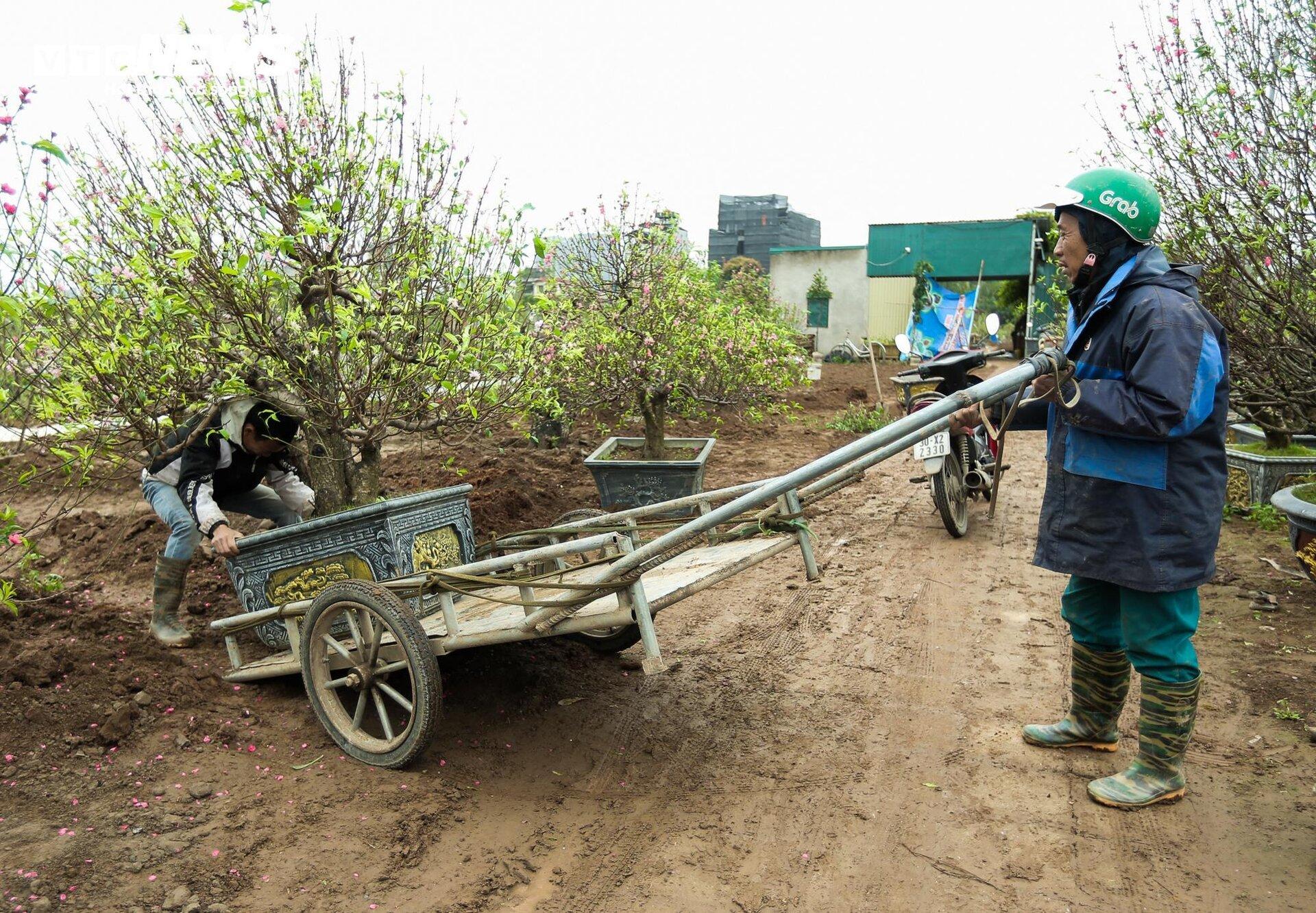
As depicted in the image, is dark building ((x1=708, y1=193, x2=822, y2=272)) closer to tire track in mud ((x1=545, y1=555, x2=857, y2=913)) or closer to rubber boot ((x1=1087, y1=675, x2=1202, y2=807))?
tire track in mud ((x1=545, y1=555, x2=857, y2=913))

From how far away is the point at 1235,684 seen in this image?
4094 mm

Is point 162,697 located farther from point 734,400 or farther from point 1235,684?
point 734,400

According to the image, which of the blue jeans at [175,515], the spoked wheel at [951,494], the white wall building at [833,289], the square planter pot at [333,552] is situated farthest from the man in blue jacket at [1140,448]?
the white wall building at [833,289]

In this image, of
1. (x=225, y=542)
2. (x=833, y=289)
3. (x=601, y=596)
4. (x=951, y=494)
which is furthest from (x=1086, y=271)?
(x=833, y=289)

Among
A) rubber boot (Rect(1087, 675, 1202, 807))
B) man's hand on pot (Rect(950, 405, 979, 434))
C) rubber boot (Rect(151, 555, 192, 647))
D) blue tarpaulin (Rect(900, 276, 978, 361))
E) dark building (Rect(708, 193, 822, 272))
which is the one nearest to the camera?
man's hand on pot (Rect(950, 405, 979, 434))

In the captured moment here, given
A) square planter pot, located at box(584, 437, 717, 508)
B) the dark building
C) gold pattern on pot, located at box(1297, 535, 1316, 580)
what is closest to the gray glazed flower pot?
gold pattern on pot, located at box(1297, 535, 1316, 580)

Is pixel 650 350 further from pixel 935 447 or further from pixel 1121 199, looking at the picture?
pixel 1121 199

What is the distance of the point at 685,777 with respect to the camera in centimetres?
346

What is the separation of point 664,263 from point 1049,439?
507 cm

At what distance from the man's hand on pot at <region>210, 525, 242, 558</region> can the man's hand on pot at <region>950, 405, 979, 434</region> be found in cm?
293

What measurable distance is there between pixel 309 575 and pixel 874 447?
2531mm

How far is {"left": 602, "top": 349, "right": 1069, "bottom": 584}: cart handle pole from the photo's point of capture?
9.06 ft

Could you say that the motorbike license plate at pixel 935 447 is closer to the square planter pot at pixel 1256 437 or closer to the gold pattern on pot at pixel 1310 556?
the gold pattern on pot at pixel 1310 556

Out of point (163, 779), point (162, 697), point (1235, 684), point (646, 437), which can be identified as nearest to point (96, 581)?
point (162, 697)
